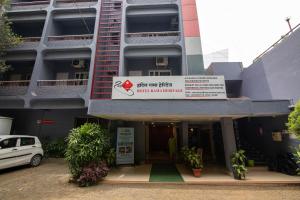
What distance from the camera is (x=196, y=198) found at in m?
5.11

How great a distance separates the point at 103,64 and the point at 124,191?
8.49 metres

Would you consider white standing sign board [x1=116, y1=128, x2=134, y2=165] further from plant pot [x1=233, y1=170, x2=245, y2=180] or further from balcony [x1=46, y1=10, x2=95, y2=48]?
balcony [x1=46, y1=10, x2=95, y2=48]

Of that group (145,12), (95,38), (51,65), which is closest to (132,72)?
(95,38)

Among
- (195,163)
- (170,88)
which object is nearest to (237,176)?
(195,163)

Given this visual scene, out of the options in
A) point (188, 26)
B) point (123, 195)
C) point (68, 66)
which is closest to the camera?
point (123, 195)

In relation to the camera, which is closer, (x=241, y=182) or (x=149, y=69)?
(x=241, y=182)

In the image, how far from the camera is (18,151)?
25.4 feet

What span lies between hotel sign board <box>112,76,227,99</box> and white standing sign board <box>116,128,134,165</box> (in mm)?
2765

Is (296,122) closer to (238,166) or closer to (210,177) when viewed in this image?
(238,166)

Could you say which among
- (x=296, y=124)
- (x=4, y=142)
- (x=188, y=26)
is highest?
(x=188, y=26)

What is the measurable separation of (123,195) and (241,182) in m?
4.57

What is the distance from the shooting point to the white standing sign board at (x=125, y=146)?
8.68m

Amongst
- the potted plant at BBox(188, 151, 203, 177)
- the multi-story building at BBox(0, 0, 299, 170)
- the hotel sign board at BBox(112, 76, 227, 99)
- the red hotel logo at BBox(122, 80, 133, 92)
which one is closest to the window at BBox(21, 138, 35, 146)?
the multi-story building at BBox(0, 0, 299, 170)

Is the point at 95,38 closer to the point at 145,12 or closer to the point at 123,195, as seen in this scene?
the point at 145,12
